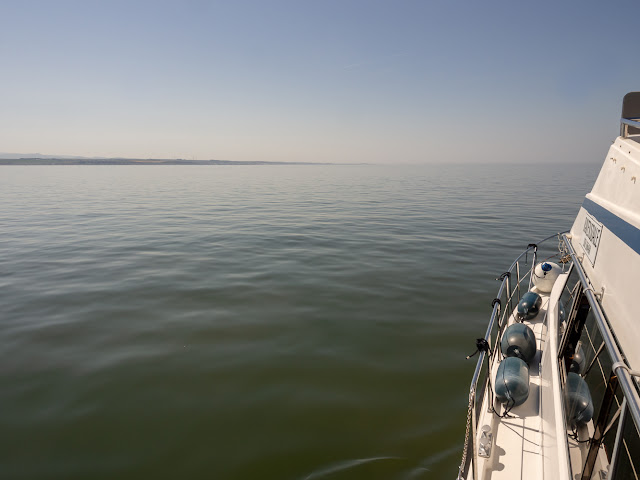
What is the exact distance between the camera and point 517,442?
5.17m

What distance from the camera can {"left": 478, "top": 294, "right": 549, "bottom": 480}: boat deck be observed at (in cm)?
469

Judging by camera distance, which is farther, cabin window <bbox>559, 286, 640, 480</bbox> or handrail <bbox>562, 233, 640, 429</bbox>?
cabin window <bbox>559, 286, 640, 480</bbox>

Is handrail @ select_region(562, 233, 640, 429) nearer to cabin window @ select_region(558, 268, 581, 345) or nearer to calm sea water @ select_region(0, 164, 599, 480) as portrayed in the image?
cabin window @ select_region(558, 268, 581, 345)

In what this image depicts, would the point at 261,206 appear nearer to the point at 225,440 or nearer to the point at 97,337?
the point at 97,337

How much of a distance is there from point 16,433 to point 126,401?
1.60m

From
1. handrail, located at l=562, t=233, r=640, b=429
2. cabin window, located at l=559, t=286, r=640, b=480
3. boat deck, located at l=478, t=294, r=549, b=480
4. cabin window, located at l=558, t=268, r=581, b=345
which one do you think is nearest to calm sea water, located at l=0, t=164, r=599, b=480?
boat deck, located at l=478, t=294, r=549, b=480

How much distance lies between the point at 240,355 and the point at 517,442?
556cm

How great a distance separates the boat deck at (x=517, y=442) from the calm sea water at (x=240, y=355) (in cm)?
82

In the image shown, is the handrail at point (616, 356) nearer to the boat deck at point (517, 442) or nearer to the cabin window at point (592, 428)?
the cabin window at point (592, 428)

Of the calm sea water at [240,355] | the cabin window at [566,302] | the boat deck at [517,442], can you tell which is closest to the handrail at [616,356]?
the cabin window at [566,302]

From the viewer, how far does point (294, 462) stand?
18.2 feet

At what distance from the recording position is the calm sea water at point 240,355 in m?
5.70

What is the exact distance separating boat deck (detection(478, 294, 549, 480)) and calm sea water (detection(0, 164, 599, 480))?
0.82 meters

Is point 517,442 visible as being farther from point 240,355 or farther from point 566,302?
point 566,302
